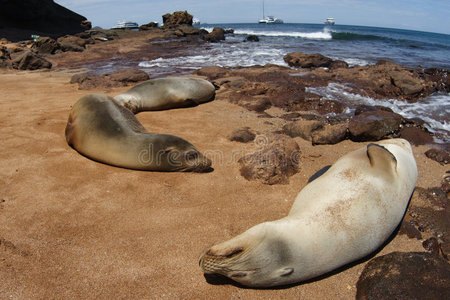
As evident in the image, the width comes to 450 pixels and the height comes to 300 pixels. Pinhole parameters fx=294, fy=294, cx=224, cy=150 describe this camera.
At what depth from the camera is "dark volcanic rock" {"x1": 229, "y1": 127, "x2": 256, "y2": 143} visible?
4492 millimetres

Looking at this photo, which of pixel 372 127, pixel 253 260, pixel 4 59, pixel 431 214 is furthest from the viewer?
pixel 4 59

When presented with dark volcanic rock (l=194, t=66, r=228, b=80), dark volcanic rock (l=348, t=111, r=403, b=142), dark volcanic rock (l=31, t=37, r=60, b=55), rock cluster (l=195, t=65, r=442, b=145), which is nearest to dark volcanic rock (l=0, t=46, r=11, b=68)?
dark volcanic rock (l=31, t=37, r=60, b=55)

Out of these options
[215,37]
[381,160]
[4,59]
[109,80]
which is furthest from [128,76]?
[215,37]

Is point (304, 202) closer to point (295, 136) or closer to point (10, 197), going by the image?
point (295, 136)

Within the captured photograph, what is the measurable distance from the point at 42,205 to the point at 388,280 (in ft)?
10.0

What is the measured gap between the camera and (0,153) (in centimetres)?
368

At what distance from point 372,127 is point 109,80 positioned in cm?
636

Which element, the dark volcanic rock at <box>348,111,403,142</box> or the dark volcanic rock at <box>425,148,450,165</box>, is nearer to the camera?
the dark volcanic rock at <box>425,148,450,165</box>

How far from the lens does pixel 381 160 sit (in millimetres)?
2879

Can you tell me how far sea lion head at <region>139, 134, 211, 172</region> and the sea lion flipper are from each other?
1.84 metres

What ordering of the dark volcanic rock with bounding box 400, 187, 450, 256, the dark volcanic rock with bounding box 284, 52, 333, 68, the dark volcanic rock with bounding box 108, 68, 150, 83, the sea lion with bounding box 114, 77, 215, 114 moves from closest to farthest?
the dark volcanic rock with bounding box 400, 187, 450, 256, the sea lion with bounding box 114, 77, 215, 114, the dark volcanic rock with bounding box 108, 68, 150, 83, the dark volcanic rock with bounding box 284, 52, 333, 68

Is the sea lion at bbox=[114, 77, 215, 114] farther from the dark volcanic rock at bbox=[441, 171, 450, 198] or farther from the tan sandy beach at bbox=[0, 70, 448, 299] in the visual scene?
the dark volcanic rock at bbox=[441, 171, 450, 198]

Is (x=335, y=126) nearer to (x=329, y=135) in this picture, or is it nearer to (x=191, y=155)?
(x=329, y=135)

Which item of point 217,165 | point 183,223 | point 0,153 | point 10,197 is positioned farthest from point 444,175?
point 0,153
